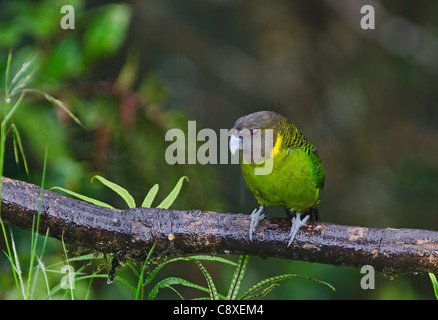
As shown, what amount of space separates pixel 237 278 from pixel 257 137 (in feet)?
2.31

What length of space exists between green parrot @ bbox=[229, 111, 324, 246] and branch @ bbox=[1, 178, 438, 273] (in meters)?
0.29

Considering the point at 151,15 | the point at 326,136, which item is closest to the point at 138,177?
the point at 326,136

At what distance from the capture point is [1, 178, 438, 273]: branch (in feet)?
7.09

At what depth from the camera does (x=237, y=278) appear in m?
2.19

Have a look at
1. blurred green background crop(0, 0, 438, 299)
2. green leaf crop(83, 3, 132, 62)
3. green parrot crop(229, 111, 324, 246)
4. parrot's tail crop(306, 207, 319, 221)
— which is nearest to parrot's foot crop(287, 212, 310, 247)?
green parrot crop(229, 111, 324, 246)

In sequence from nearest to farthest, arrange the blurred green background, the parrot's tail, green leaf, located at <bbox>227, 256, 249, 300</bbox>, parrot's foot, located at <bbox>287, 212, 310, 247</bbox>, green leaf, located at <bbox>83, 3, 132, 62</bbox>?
green leaf, located at <bbox>227, 256, 249, 300</bbox>, parrot's foot, located at <bbox>287, 212, 310, 247</bbox>, the parrot's tail, green leaf, located at <bbox>83, 3, 132, 62</bbox>, the blurred green background

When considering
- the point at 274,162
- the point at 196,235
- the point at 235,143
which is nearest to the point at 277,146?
the point at 274,162

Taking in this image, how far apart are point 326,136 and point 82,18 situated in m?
2.43

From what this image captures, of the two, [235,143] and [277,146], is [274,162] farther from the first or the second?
[235,143]

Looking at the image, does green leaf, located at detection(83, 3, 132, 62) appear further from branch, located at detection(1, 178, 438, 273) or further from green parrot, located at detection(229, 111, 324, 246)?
branch, located at detection(1, 178, 438, 273)

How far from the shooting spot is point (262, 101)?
5707 millimetres

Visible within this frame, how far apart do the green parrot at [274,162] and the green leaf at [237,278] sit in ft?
1.11

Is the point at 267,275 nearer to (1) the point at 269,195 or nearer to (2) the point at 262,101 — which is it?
(2) the point at 262,101

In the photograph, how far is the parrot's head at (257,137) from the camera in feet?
8.46
